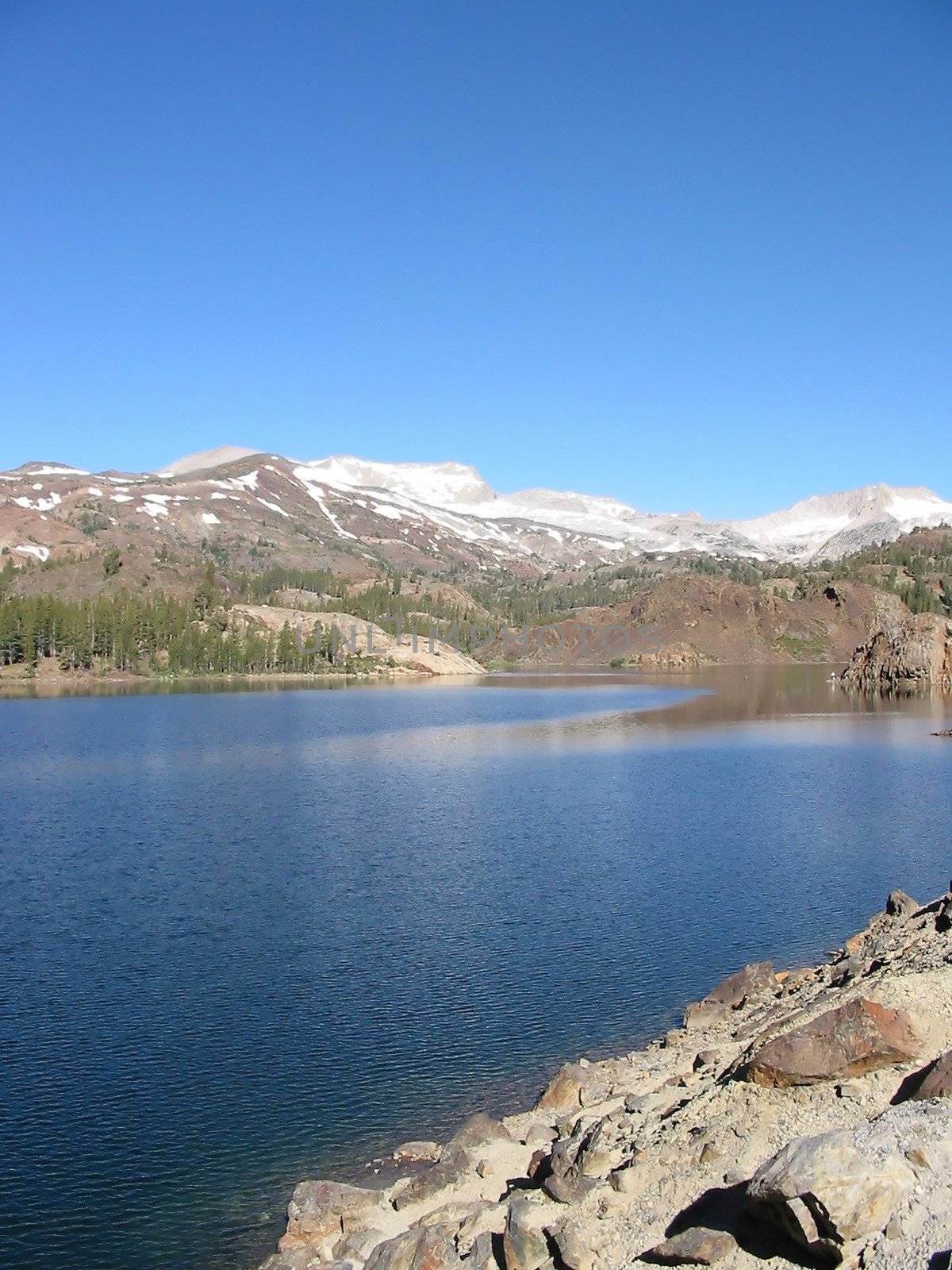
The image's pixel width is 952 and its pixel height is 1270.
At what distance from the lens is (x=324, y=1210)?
1509 cm

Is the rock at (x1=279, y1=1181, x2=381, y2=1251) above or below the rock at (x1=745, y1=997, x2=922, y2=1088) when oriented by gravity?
below

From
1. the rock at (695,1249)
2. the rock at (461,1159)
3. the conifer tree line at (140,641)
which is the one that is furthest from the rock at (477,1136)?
the conifer tree line at (140,641)

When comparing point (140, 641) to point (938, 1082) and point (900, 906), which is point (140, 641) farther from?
point (938, 1082)

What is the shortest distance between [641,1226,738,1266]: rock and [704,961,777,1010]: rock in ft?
35.8

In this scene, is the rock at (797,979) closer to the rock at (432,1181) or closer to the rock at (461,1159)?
the rock at (461,1159)

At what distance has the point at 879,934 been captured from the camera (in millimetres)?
23234

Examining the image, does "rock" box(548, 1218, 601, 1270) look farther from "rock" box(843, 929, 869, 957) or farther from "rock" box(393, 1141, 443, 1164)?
"rock" box(843, 929, 869, 957)

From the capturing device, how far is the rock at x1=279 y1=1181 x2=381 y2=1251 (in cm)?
1472

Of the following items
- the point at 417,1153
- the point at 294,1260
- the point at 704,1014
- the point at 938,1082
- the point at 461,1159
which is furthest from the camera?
the point at 704,1014

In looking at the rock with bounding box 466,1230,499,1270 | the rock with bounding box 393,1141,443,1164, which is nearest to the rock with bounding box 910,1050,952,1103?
the rock with bounding box 466,1230,499,1270

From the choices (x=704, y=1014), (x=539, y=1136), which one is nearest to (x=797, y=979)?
(x=704, y=1014)

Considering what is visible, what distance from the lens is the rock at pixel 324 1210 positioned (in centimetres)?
1472

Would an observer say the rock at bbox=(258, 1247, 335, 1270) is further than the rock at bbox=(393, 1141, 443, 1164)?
No

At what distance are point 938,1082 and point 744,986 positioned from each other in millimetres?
11025
